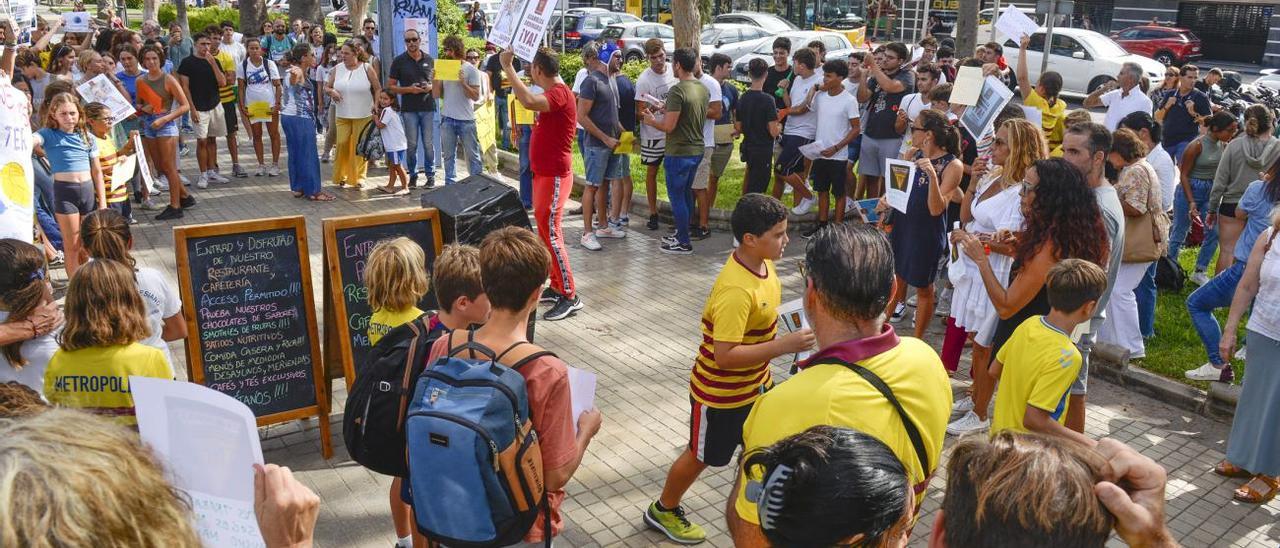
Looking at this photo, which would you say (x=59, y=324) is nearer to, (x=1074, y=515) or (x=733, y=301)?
(x=733, y=301)

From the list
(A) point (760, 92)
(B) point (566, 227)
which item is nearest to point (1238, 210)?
(A) point (760, 92)

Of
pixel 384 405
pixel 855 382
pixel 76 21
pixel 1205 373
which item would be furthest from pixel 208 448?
pixel 76 21

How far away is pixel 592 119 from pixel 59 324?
19.7ft

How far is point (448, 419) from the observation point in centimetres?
284

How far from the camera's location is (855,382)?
2.60 metres

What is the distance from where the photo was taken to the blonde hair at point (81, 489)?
1.41 meters

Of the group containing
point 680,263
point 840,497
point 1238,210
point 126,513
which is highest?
point 126,513

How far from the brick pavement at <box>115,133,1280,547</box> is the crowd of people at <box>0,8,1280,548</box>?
221 millimetres

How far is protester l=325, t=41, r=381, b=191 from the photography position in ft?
38.1

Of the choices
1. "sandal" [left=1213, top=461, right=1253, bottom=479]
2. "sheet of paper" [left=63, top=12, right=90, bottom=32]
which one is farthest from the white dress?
"sheet of paper" [left=63, top=12, right=90, bottom=32]

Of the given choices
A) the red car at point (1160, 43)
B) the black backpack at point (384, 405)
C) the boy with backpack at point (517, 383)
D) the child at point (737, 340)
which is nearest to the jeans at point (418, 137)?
the child at point (737, 340)

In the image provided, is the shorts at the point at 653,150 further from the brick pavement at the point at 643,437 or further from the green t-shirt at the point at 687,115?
the brick pavement at the point at 643,437

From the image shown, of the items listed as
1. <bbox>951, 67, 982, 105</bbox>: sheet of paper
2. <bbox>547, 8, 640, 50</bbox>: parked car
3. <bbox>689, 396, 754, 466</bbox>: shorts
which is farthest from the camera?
<bbox>547, 8, 640, 50</bbox>: parked car

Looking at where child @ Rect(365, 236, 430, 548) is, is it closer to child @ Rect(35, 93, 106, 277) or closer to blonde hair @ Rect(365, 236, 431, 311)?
blonde hair @ Rect(365, 236, 431, 311)
